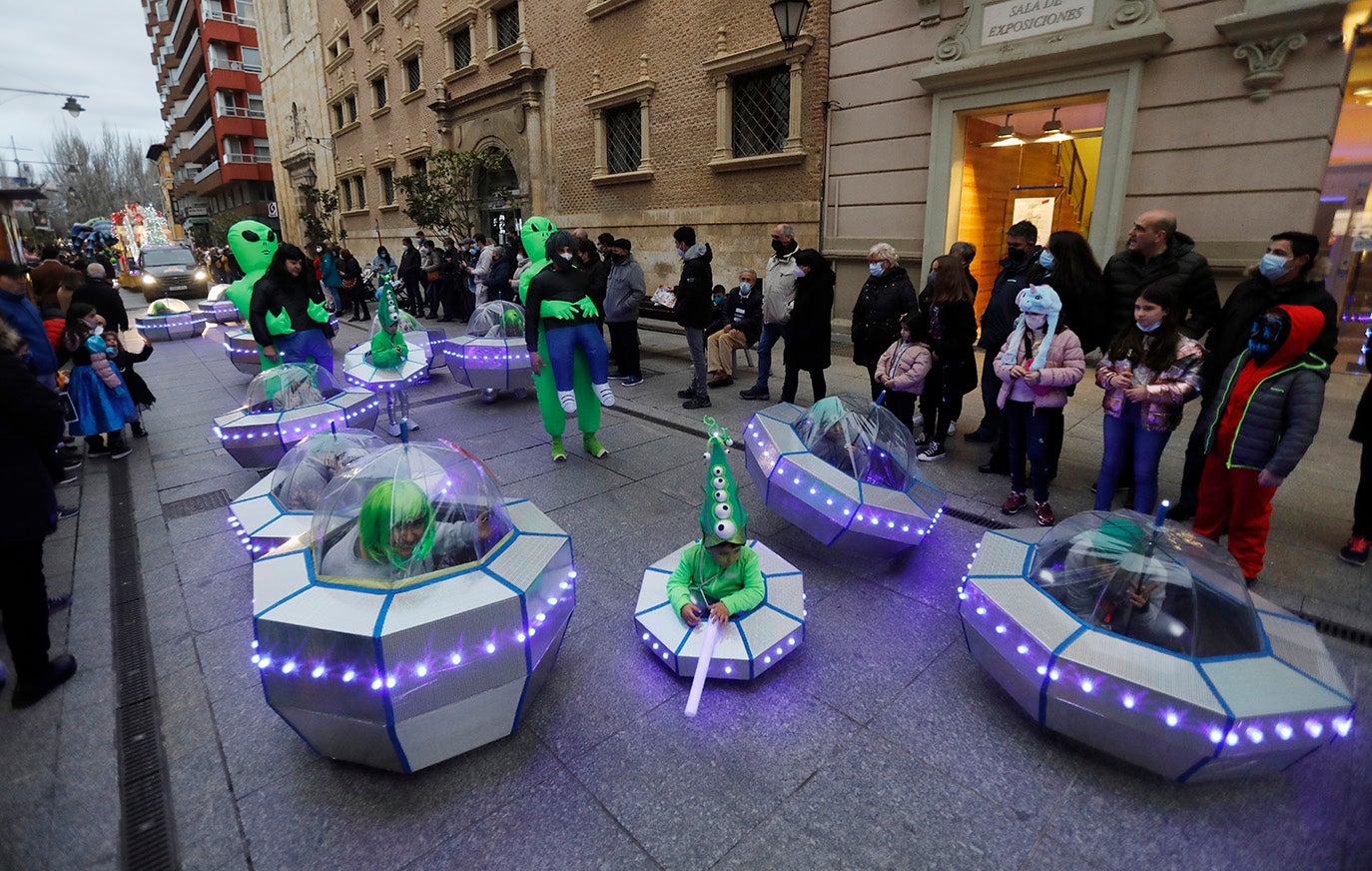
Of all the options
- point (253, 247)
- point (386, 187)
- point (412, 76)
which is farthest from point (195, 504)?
point (386, 187)

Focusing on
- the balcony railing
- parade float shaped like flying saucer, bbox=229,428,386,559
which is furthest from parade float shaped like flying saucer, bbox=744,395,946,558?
the balcony railing

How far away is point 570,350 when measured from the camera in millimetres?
5445

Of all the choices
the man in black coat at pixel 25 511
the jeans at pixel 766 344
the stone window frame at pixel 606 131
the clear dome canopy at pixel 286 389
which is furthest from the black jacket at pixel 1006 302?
the stone window frame at pixel 606 131

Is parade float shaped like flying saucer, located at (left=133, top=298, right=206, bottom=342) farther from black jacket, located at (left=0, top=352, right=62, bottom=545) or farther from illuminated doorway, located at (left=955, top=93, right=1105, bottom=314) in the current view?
illuminated doorway, located at (left=955, top=93, right=1105, bottom=314)

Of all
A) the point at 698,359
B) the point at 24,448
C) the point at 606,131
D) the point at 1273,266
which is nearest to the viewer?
the point at 24,448

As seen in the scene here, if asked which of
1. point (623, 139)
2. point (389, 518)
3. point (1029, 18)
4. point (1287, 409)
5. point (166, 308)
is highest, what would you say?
point (1029, 18)

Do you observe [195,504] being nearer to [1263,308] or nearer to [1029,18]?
[1263,308]

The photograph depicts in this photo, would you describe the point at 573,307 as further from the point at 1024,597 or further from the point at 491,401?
the point at 1024,597

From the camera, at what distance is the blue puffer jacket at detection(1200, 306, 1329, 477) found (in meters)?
3.13

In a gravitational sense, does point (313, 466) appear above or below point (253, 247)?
below

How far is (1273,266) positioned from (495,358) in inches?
256

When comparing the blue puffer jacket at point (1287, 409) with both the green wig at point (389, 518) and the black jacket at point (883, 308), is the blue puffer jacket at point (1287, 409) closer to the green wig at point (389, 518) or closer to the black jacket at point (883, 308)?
the black jacket at point (883, 308)

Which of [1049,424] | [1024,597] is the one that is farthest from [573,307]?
[1024,597]

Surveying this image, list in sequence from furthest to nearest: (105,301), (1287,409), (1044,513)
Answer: (105,301) < (1044,513) < (1287,409)
